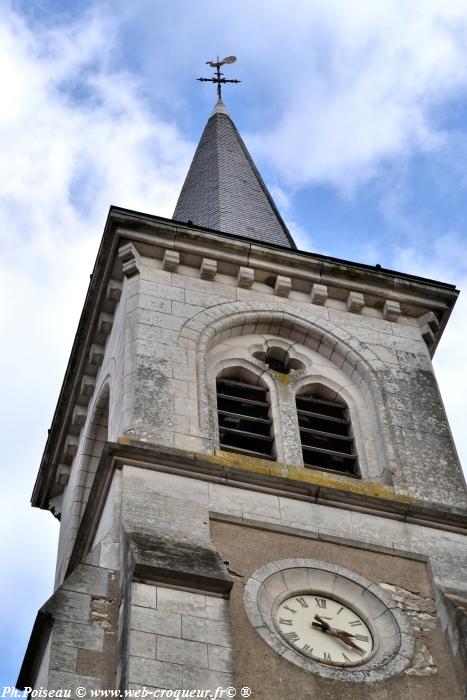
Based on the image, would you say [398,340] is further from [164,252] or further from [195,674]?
[195,674]

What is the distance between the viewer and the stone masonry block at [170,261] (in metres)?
23.2

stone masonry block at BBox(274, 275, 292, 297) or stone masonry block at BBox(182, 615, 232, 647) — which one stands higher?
stone masonry block at BBox(274, 275, 292, 297)

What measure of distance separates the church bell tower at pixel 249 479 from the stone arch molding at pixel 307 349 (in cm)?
4

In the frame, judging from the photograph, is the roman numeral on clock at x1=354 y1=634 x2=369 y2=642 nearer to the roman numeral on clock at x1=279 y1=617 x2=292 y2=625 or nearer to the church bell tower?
the church bell tower

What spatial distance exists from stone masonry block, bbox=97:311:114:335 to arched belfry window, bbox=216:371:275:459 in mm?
2961

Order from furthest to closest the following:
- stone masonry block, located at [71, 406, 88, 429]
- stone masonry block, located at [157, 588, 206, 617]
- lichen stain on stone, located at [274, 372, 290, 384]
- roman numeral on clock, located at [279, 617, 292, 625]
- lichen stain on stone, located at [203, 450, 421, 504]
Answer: stone masonry block, located at [71, 406, 88, 429] < lichen stain on stone, located at [274, 372, 290, 384] < lichen stain on stone, located at [203, 450, 421, 504] < roman numeral on clock, located at [279, 617, 292, 625] < stone masonry block, located at [157, 588, 206, 617]

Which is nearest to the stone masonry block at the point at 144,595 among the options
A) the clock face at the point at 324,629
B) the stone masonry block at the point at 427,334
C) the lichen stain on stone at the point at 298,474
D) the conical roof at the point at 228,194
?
the clock face at the point at 324,629

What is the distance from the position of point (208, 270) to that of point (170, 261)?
2.03ft

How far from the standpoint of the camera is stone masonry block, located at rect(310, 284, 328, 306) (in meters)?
23.7

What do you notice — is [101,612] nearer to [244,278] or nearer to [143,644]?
[143,644]

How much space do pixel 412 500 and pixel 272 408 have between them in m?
3.00

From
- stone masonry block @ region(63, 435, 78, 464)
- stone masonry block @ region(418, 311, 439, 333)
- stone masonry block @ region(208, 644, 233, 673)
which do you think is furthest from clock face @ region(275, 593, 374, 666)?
stone masonry block @ region(63, 435, 78, 464)

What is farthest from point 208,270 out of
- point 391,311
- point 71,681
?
point 71,681

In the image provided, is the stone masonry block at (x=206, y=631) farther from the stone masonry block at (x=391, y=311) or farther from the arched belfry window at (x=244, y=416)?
the stone masonry block at (x=391, y=311)
